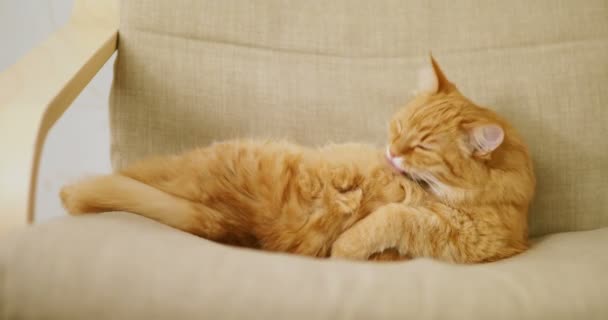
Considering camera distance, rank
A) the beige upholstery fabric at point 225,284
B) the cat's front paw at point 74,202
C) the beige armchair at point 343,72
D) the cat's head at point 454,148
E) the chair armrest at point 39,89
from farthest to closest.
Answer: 1. the beige armchair at point 343,72
2. the cat's head at point 454,148
3. the cat's front paw at point 74,202
4. the chair armrest at point 39,89
5. the beige upholstery fabric at point 225,284

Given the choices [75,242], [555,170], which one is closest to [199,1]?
[75,242]

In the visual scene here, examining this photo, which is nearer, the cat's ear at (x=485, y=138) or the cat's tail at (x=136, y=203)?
the cat's tail at (x=136, y=203)

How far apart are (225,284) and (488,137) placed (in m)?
0.71

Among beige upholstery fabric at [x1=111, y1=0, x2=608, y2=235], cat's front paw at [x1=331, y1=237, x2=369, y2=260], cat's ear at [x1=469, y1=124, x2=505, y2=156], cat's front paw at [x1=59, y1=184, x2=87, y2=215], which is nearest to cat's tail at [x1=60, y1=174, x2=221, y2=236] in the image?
cat's front paw at [x1=59, y1=184, x2=87, y2=215]

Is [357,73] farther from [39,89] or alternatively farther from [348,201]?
[39,89]

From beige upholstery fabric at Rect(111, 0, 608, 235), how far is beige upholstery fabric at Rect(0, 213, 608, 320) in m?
0.55

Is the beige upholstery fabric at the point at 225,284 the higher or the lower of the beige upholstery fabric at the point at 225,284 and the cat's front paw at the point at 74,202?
the higher

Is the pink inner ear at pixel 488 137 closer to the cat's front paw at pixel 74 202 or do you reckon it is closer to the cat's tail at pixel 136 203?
the cat's tail at pixel 136 203

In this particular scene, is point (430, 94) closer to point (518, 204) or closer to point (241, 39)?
point (518, 204)

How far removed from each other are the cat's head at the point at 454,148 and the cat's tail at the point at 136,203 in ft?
1.71

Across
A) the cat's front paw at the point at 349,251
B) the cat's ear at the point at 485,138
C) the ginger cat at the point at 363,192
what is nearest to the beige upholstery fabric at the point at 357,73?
the ginger cat at the point at 363,192

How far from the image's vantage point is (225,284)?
75 cm

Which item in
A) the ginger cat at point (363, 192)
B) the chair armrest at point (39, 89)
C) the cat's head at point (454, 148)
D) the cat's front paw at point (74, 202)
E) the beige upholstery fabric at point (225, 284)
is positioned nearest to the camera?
the beige upholstery fabric at point (225, 284)

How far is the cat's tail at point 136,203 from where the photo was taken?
0.95m
